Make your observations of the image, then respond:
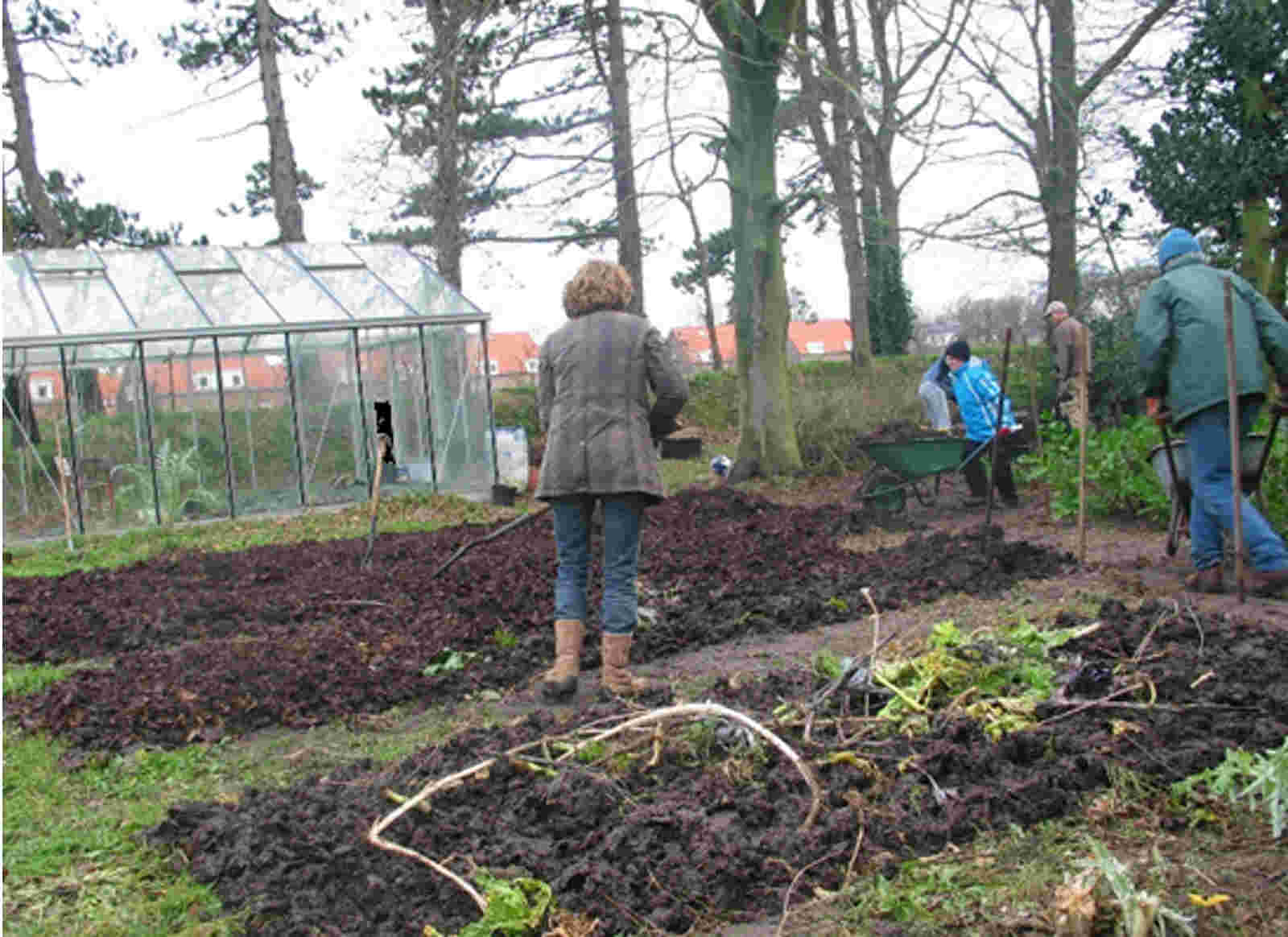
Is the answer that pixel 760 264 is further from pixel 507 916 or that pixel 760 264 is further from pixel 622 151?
pixel 507 916

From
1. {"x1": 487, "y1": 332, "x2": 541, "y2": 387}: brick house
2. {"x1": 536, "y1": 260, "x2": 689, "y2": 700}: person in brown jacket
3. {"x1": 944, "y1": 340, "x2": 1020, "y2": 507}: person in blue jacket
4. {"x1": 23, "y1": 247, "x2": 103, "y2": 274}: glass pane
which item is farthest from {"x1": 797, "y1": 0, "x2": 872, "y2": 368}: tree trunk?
{"x1": 536, "y1": 260, "x2": 689, "y2": 700}: person in brown jacket

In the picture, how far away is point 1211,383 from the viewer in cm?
679

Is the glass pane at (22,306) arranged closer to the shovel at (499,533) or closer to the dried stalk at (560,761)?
the shovel at (499,533)

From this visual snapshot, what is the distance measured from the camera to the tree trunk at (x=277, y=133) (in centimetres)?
2359

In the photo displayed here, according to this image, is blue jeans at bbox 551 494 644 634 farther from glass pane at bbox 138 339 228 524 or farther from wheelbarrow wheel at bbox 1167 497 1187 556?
glass pane at bbox 138 339 228 524

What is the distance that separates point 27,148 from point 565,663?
23.8 meters

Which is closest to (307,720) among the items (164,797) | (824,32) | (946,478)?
(164,797)

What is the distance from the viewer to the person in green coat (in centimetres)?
672

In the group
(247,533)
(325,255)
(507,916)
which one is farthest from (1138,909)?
(325,255)

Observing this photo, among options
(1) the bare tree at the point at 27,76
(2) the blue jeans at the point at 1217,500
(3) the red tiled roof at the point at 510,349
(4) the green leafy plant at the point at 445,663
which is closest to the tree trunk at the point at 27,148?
(1) the bare tree at the point at 27,76

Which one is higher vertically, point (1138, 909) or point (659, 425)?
point (659, 425)

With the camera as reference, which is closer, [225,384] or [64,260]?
[225,384]

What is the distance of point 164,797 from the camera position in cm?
480

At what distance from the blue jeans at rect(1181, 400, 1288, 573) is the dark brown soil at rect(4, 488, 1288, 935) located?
0.31 m
